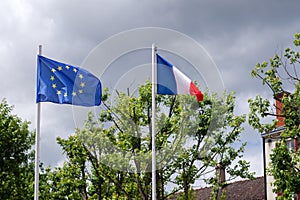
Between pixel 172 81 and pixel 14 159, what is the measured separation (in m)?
24.7

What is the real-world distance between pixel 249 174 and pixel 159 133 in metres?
5.50

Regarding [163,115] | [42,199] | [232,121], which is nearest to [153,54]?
[163,115]

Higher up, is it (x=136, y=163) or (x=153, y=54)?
(x=153, y=54)

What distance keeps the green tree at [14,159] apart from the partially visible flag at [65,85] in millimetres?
22897

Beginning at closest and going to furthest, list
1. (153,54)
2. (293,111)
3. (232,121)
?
(153,54) → (293,111) → (232,121)

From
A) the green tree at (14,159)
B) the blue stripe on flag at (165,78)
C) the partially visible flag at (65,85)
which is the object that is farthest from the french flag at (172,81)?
the green tree at (14,159)

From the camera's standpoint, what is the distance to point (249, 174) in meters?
33.4

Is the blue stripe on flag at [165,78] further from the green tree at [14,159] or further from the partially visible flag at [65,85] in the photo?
the green tree at [14,159]

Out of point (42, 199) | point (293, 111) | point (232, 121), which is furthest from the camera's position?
point (42, 199)

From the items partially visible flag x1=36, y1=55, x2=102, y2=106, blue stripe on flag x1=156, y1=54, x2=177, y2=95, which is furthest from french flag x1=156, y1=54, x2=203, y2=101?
partially visible flag x1=36, y1=55, x2=102, y2=106

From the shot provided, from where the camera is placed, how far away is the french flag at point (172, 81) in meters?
20.5

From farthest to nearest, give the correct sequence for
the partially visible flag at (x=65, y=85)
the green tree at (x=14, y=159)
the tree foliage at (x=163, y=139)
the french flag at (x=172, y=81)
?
the green tree at (x=14, y=159), the tree foliage at (x=163, y=139), the french flag at (x=172, y=81), the partially visible flag at (x=65, y=85)

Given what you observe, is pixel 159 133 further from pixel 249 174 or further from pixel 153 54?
pixel 153 54

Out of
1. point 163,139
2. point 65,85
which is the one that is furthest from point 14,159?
point 65,85
